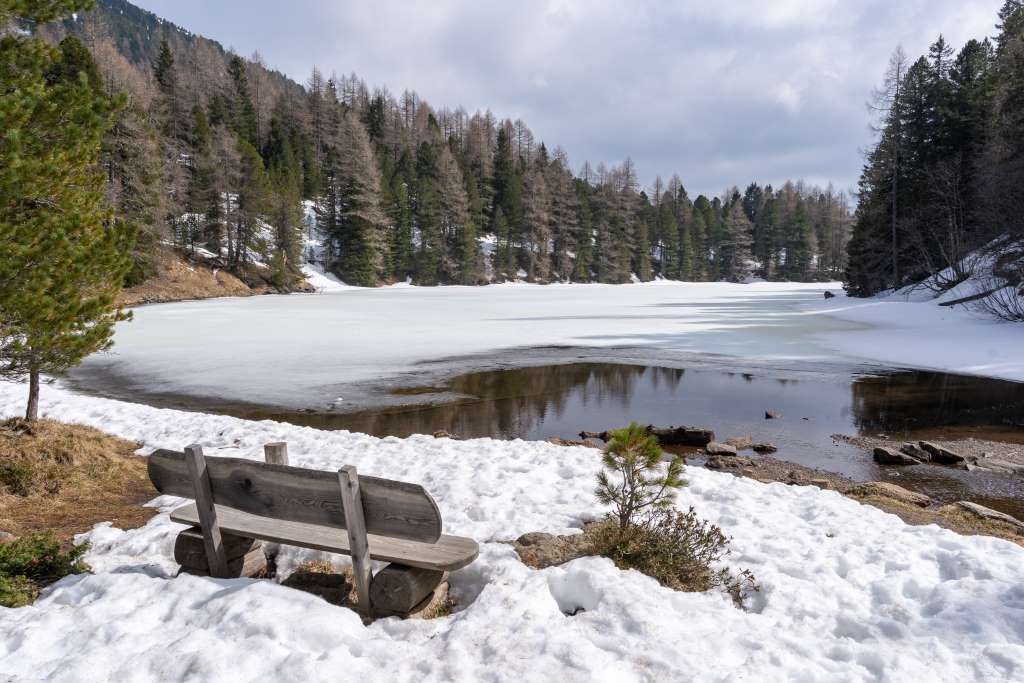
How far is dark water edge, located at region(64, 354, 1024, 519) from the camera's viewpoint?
945cm

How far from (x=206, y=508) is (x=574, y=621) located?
8.06 ft

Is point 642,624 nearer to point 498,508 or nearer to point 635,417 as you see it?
point 498,508

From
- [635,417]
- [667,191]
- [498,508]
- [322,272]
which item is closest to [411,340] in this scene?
[635,417]

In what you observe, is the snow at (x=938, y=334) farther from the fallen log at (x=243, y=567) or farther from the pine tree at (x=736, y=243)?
the pine tree at (x=736, y=243)

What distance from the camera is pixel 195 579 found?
12.6 ft

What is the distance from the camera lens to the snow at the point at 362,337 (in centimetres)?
1536

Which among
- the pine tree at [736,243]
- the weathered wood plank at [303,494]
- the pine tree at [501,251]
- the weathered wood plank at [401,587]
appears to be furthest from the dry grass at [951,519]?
the pine tree at [736,243]

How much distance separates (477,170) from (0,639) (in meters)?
90.6

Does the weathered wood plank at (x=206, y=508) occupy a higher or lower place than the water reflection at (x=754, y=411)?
higher

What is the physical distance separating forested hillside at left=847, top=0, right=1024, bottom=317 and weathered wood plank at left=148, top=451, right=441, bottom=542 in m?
35.0

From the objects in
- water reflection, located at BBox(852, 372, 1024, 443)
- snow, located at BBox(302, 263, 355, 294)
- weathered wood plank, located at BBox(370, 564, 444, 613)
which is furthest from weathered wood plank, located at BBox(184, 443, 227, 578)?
snow, located at BBox(302, 263, 355, 294)

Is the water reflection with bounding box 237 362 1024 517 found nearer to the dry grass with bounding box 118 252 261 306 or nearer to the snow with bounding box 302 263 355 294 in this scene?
the dry grass with bounding box 118 252 261 306

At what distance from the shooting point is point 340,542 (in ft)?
12.0

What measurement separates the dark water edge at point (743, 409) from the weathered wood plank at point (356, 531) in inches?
274
